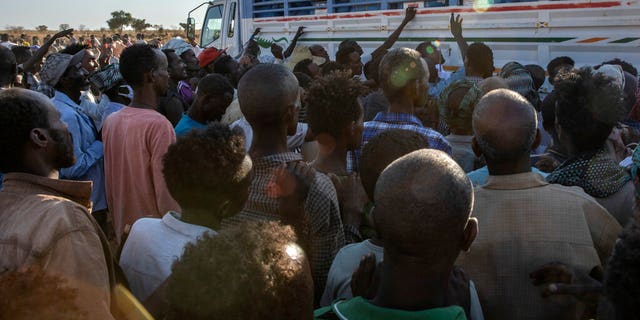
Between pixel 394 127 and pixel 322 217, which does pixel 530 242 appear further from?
pixel 394 127

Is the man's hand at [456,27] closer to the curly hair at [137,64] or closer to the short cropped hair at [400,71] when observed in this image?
the short cropped hair at [400,71]

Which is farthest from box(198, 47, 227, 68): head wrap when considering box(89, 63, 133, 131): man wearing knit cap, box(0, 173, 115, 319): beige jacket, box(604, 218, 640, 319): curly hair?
box(604, 218, 640, 319): curly hair

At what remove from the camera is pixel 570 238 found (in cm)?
208

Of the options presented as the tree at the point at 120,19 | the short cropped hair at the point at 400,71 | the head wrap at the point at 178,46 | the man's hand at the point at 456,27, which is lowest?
the short cropped hair at the point at 400,71

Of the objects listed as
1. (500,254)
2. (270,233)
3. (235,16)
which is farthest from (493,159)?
(235,16)

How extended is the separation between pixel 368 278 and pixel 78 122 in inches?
112

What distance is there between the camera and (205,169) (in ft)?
7.26

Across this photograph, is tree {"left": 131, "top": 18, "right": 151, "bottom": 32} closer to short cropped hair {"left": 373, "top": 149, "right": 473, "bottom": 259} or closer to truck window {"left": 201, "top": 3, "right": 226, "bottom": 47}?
truck window {"left": 201, "top": 3, "right": 226, "bottom": 47}

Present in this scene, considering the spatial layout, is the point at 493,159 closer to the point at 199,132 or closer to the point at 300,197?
the point at 300,197

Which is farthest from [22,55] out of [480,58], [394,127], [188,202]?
[188,202]

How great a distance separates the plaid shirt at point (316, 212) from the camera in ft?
8.23

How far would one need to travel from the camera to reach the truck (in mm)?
6352

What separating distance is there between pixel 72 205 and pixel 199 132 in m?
0.57

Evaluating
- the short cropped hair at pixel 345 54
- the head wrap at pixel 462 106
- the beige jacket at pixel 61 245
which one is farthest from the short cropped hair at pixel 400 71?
the short cropped hair at pixel 345 54
